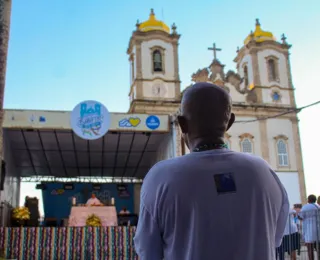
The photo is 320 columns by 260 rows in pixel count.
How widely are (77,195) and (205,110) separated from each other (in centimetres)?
2366

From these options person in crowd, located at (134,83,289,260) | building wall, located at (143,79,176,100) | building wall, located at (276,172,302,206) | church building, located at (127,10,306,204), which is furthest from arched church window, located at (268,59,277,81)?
person in crowd, located at (134,83,289,260)

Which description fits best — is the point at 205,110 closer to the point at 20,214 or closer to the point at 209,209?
the point at 209,209

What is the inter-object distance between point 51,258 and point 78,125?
4.33 metres

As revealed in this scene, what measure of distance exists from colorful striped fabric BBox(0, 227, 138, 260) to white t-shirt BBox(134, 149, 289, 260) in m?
10.5

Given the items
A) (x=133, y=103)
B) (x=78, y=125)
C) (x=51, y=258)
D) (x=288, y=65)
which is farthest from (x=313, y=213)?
(x=288, y=65)

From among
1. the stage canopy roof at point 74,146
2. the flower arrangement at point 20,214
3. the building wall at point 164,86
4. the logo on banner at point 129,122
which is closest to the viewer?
the stage canopy roof at point 74,146

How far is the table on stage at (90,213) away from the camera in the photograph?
1312 centimetres

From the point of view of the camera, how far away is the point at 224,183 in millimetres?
1414

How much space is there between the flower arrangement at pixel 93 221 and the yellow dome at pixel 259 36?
21518mm

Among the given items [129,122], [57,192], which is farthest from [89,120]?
[57,192]

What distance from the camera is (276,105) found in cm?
2928

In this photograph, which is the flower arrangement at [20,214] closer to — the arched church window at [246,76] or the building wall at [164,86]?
the building wall at [164,86]

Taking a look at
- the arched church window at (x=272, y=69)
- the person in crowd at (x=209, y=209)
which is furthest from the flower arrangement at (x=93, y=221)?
the arched church window at (x=272, y=69)

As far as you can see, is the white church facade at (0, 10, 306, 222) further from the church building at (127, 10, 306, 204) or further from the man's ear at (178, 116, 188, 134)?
the man's ear at (178, 116, 188, 134)
